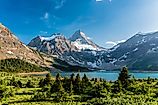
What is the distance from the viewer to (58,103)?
285ft

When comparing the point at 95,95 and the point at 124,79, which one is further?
the point at 124,79

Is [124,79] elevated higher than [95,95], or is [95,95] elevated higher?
[124,79]

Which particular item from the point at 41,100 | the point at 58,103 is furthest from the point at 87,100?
the point at 41,100

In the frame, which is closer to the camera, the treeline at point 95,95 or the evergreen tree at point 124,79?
the treeline at point 95,95

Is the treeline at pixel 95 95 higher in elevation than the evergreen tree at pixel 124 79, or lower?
lower

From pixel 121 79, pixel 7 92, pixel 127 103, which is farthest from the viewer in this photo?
pixel 121 79

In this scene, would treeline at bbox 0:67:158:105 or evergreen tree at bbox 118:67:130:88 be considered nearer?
treeline at bbox 0:67:158:105

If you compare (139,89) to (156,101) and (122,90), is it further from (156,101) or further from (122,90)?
(156,101)

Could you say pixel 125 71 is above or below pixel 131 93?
above

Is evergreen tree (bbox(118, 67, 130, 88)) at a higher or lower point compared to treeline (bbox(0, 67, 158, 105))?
higher

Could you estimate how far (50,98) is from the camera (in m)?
96.6

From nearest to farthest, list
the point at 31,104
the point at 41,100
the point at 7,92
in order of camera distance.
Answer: the point at 31,104, the point at 41,100, the point at 7,92

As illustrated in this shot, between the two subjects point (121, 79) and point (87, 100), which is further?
point (121, 79)

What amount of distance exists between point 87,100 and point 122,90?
1884cm
